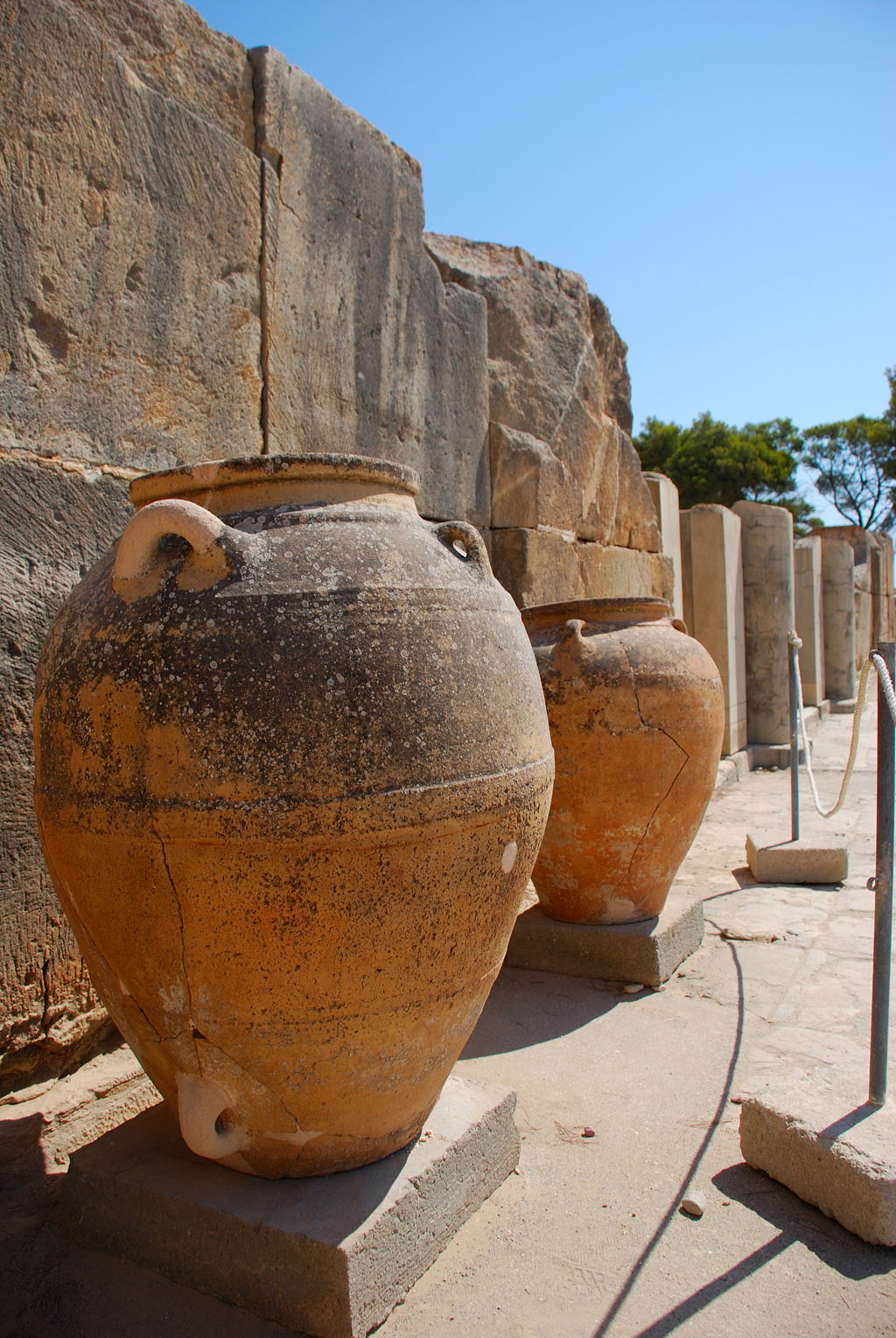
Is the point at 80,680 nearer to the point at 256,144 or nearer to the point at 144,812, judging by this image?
the point at 144,812

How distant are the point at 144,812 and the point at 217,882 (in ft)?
0.54

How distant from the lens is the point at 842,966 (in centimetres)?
346

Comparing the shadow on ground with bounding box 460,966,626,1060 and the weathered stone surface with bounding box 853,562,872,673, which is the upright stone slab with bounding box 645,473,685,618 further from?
the weathered stone surface with bounding box 853,562,872,673

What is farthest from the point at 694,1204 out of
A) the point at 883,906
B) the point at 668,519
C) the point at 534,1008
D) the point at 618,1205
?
the point at 668,519

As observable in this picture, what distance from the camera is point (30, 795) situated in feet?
7.50

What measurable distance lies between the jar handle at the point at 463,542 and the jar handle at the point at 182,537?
1.37ft

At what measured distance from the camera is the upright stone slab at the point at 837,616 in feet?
44.4

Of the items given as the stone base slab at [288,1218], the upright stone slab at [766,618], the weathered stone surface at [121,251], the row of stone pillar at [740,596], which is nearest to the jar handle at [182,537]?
the weathered stone surface at [121,251]

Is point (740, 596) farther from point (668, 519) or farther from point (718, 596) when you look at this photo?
point (668, 519)

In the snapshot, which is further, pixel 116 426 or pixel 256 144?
pixel 256 144

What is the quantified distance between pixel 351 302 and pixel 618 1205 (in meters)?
2.95

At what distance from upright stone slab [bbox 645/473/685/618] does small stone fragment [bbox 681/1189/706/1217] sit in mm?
5202

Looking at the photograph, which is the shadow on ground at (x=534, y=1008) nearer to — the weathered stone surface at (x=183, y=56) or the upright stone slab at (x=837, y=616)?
the weathered stone surface at (x=183, y=56)

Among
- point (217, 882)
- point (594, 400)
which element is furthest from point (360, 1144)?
point (594, 400)
